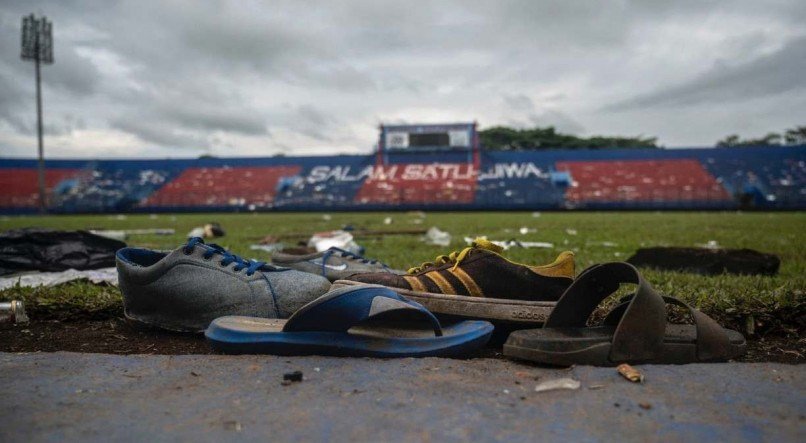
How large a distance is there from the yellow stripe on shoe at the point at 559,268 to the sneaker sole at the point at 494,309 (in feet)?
0.43

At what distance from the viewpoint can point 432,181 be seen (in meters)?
32.0

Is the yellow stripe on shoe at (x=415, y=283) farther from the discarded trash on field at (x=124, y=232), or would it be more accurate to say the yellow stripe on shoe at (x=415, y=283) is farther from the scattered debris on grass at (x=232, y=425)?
the discarded trash on field at (x=124, y=232)

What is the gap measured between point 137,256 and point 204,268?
1.30ft

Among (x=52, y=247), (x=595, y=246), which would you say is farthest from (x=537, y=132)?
(x=52, y=247)

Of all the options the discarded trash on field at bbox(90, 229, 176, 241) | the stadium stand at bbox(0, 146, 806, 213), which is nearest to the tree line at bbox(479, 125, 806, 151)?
the stadium stand at bbox(0, 146, 806, 213)

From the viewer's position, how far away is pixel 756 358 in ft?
5.77

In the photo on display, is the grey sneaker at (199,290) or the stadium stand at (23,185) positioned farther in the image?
the stadium stand at (23,185)

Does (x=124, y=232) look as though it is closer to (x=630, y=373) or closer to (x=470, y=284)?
(x=470, y=284)

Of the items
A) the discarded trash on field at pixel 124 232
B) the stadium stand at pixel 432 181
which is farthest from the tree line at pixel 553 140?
the discarded trash on field at pixel 124 232

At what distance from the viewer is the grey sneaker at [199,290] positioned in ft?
6.72

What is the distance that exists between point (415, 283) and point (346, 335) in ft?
1.31

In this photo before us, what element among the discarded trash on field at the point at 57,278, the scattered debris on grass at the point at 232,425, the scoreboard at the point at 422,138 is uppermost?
the scoreboard at the point at 422,138

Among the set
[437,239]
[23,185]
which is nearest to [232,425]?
[437,239]

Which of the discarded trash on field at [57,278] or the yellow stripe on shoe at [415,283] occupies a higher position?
the yellow stripe on shoe at [415,283]
